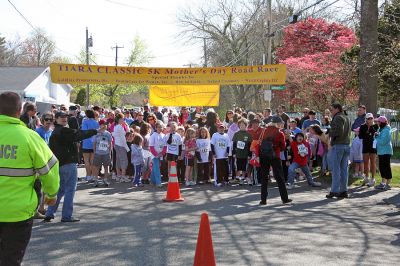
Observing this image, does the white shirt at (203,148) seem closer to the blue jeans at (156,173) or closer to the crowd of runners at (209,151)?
the crowd of runners at (209,151)

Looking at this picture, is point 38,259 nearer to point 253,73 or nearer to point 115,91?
point 253,73

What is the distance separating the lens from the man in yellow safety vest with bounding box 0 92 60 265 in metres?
4.40

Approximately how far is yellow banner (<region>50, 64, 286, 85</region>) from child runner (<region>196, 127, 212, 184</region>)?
19.3 ft

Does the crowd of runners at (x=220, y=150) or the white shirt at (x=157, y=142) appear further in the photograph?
the white shirt at (x=157, y=142)

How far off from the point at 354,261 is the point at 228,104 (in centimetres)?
4866

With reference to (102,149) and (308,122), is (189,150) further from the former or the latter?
(308,122)

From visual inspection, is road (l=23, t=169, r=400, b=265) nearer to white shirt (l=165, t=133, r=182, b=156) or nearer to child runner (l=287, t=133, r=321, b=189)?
child runner (l=287, t=133, r=321, b=189)

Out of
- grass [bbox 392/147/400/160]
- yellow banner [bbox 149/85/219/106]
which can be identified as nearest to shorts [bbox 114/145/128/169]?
yellow banner [bbox 149/85/219/106]

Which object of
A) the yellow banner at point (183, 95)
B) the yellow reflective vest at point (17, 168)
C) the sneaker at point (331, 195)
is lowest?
the sneaker at point (331, 195)

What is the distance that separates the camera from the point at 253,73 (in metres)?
19.8

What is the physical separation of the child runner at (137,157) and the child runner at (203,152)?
57.7 inches

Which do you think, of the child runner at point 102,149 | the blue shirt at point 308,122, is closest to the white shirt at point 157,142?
the child runner at point 102,149

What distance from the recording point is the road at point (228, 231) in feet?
22.5

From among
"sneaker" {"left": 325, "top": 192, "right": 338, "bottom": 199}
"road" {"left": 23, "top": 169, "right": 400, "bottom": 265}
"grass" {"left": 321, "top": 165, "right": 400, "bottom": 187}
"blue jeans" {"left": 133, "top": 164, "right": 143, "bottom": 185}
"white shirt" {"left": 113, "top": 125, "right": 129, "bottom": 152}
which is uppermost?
"white shirt" {"left": 113, "top": 125, "right": 129, "bottom": 152}
